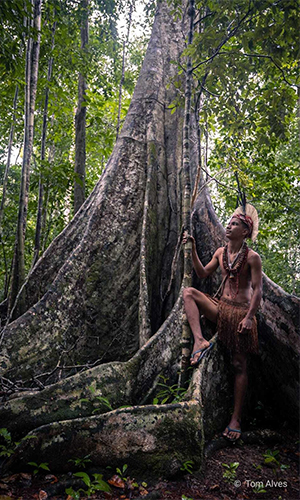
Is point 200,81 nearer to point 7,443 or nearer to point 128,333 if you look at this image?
point 128,333

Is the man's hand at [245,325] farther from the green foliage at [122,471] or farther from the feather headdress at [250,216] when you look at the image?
the green foliage at [122,471]

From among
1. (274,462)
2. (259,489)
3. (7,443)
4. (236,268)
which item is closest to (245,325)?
(236,268)

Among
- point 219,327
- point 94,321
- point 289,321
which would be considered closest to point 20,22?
point 94,321

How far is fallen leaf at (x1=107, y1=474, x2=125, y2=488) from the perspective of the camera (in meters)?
2.23

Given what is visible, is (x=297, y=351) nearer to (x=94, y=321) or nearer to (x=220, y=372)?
(x=220, y=372)

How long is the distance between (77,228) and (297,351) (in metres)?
3.03

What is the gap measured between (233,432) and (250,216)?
206 centimetres

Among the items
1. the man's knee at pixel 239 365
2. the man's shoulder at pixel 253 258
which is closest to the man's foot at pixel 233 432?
the man's knee at pixel 239 365

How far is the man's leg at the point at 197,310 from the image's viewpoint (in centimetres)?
317

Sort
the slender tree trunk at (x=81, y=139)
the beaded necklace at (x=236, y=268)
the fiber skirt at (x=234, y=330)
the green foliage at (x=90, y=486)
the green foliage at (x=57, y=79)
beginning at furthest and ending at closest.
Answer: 1. the slender tree trunk at (x=81, y=139)
2. the green foliage at (x=57, y=79)
3. the beaded necklace at (x=236, y=268)
4. the fiber skirt at (x=234, y=330)
5. the green foliage at (x=90, y=486)

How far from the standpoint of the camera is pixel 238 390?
3.26m

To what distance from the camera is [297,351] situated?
3.34 meters

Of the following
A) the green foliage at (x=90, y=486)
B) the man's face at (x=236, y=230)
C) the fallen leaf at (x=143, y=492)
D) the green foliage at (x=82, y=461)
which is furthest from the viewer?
the man's face at (x=236, y=230)

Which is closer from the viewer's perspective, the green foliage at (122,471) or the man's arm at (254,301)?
the green foliage at (122,471)
